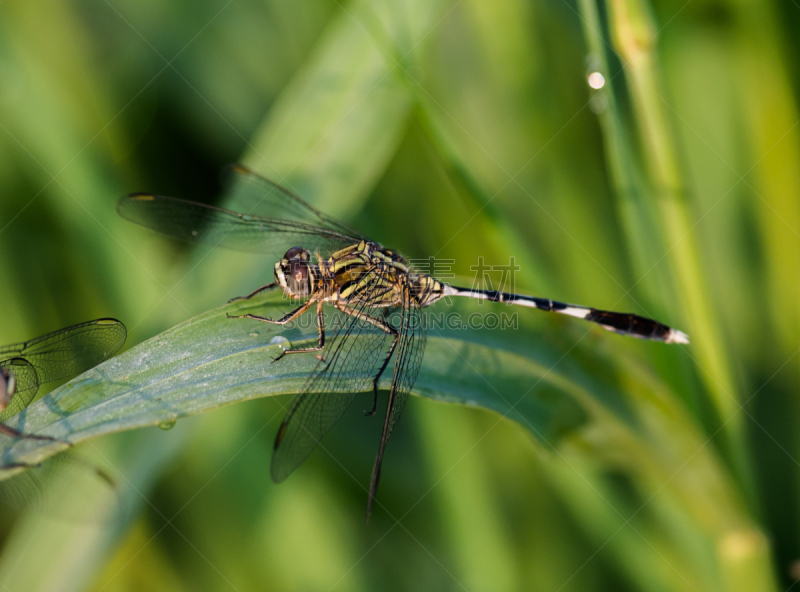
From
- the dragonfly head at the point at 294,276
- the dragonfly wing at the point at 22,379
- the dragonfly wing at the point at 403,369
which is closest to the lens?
the dragonfly wing at the point at 403,369

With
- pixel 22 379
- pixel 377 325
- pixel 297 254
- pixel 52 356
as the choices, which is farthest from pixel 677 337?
pixel 22 379

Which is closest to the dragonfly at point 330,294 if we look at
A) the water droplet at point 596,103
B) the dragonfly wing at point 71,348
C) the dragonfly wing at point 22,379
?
the dragonfly wing at point 71,348

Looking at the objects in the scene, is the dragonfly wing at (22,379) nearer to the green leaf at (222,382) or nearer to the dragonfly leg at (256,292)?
the green leaf at (222,382)

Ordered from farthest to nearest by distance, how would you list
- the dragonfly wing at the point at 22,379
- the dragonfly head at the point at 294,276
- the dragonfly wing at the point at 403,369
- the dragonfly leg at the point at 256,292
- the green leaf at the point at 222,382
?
the dragonfly head at the point at 294,276 → the dragonfly leg at the point at 256,292 → the dragonfly wing at the point at 22,379 → the dragonfly wing at the point at 403,369 → the green leaf at the point at 222,382

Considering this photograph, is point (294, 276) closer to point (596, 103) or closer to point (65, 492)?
point (65, 492)

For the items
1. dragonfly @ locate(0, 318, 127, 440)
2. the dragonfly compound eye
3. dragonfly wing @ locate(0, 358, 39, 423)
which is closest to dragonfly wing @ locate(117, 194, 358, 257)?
the dragonfly compound eye

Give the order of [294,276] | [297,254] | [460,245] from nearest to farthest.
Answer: [294,276] < [297,254] < [460,245]

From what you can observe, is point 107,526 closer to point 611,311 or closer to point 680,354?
point 680,354
